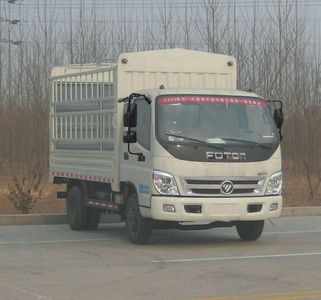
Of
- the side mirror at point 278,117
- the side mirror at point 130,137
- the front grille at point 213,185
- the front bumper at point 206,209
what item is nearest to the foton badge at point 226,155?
the front grille at point 213,185

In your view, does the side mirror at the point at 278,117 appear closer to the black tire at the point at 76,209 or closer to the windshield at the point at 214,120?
the windshield at the point at 214,120

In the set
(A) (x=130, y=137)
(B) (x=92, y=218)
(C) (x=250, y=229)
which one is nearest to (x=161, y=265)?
(A) (x=130, y=137)

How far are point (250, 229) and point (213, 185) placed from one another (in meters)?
1.65

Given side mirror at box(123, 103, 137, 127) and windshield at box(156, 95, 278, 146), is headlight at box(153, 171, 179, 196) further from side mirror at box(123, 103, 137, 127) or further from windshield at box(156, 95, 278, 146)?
side mirror at box(123, 103, 137, 127)

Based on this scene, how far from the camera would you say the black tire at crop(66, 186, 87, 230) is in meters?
13.4

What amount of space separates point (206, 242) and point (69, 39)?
1644 centimetres

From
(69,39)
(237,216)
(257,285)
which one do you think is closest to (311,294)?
(257,285)

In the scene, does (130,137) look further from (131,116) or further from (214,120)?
(214,120)

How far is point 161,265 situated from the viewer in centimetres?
931

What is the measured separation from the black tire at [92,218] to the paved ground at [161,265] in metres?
0.35

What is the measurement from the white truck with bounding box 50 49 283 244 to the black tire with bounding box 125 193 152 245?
0.02 meters

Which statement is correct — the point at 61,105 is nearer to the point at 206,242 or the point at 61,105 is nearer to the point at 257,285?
the point at 206,242

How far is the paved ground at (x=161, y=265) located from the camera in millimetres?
7562

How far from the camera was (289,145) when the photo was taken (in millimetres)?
25656
